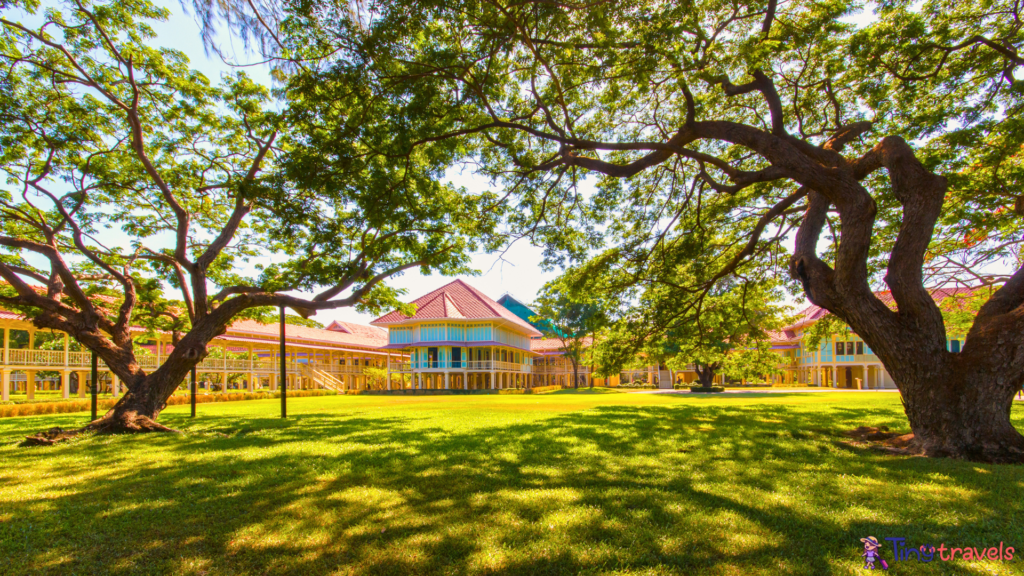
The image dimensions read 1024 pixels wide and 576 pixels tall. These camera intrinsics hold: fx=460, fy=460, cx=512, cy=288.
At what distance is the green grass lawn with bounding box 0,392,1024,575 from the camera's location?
288cm

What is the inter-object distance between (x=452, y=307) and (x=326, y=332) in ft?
49.5

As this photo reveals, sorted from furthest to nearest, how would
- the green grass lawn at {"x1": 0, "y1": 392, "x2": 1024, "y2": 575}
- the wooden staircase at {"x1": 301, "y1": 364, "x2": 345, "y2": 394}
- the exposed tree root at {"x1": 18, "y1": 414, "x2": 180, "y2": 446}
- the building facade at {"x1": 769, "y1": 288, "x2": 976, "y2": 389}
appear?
the building facade at {"x1": 769, "y1": 288, "x2": 976, "y2": 389} → the wooden staircase at {"x1": 301, "y1": 364, "x2": 345, "y2": 394} → the exposed tree root at {"x1": 18, "y1": 414, "x2": 180, "y2": 446} → the green grass lawn at {"x1": 0, "y1": 392, "x2": 1024, "y2": 575}

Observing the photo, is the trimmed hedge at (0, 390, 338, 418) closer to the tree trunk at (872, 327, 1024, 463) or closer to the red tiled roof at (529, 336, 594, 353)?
the tree trunk at (872, 327, 1024, 463)

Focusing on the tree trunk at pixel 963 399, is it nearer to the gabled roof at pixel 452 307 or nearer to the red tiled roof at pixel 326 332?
the red tiled roof at pixel 326 332

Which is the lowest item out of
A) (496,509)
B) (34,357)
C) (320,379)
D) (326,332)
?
(320,379)

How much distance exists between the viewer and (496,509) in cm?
380

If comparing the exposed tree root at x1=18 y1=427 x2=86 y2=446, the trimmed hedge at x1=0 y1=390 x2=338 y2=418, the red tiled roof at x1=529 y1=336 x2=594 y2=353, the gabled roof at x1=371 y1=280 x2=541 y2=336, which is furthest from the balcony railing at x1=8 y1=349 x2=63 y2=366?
the red tiled roof at x1=529 y1=336 x2=594 y2=353

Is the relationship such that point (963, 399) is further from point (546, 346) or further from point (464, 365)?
point (546, 346)

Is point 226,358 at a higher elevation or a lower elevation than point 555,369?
higher

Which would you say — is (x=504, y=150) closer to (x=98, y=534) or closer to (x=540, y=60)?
(x=540, y=60)

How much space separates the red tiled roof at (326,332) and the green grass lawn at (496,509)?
68.3ft

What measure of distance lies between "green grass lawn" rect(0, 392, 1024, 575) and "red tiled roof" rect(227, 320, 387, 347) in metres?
20.8

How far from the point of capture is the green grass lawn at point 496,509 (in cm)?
288

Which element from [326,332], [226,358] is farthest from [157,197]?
[326,332]
